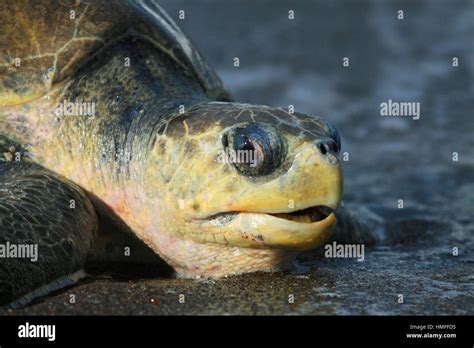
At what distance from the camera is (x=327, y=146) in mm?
3395

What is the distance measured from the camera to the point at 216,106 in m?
3.74

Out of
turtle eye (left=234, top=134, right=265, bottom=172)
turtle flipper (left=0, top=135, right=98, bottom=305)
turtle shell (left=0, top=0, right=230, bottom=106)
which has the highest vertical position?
turtle shell (left=0, top=0, right=230, bottom=106)

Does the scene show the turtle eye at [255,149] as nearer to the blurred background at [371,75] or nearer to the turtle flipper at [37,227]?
the turtle flipper at [37,227]

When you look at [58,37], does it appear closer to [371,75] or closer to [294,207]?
[294,207]

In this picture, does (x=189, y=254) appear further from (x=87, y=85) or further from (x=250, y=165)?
(x=87, y=85)

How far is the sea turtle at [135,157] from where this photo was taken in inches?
133

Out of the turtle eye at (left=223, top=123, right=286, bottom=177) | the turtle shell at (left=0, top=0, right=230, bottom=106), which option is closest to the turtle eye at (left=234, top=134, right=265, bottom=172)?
the turtle eye at (left=223, top=123, right=286, bottom=177)

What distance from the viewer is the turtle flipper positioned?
3234mm

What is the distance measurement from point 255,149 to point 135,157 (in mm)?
723

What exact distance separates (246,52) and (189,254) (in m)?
8.04

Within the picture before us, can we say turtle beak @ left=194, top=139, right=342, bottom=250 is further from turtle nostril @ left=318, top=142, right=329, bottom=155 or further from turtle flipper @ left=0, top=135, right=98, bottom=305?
turtle flipper @ left=0, top=135, right=98, bottom=305

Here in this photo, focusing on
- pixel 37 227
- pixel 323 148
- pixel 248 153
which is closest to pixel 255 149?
pixel 248 153

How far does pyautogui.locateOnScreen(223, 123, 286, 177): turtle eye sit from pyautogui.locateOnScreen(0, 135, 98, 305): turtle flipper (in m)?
0.81
